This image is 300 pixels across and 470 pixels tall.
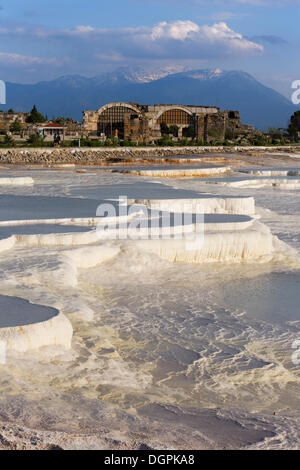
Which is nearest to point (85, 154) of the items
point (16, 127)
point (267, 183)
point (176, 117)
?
point (267, 183)

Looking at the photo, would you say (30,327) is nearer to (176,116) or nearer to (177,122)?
(176,116)

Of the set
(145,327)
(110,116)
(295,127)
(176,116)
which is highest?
(176,116)

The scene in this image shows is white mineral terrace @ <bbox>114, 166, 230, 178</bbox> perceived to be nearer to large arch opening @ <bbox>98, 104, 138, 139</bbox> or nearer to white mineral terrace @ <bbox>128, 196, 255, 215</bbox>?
white mineral terrace @ <bbox>128, 196, 255, 215</bbox>

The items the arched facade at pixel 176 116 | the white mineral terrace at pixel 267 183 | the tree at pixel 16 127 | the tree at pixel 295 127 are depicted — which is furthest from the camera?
the arched facade at pixel 176 116

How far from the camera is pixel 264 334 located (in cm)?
441

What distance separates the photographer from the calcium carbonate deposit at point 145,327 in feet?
9.20

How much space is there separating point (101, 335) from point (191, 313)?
3.11 ft

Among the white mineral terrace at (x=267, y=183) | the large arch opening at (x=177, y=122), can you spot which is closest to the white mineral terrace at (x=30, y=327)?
the white mineral terrace at (x=267, y=183)

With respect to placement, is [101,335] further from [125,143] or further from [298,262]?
[125,143]

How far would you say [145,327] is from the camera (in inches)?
172

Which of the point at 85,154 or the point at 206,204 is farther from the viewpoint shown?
the point at 85,154

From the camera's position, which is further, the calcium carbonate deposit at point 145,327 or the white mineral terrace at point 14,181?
the white mineral terrace at point 14,181

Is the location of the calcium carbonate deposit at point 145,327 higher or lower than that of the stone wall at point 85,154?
lower

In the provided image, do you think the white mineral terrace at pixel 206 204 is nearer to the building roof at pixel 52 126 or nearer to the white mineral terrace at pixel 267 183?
the white mineral terrace at pixel 267 183
